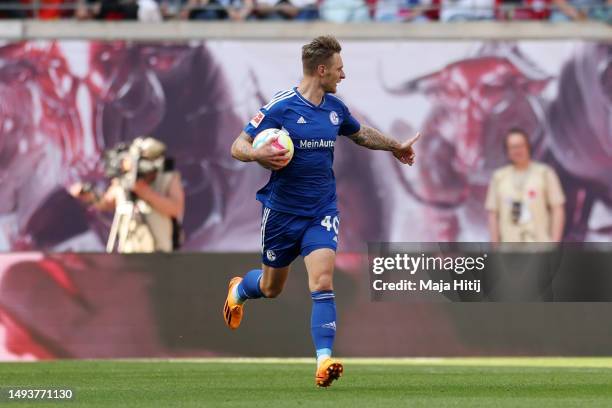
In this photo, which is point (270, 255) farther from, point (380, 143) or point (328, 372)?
point (328, 372)

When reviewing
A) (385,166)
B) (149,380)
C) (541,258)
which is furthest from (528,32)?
(149,380)

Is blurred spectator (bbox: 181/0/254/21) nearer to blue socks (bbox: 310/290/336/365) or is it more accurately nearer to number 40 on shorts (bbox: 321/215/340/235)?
number 40 on shorts (bbox: 321/215/340/235)

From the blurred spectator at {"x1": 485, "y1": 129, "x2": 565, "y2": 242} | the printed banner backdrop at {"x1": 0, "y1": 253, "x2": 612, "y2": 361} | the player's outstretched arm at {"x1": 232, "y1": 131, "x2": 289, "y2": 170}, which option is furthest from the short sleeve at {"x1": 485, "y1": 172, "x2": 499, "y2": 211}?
the player's outstretched arm at {"x1": 232, "y1": 131, "x2": 289, "y2": 170}

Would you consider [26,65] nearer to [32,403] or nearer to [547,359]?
[547,359]

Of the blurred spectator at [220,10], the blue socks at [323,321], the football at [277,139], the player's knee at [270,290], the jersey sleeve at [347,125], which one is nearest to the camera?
the blue socks at [323,321]

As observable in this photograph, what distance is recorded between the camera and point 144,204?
18.9 meters

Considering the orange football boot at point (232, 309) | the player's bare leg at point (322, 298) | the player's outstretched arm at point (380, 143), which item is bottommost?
the orange football boot at point (232, 309)

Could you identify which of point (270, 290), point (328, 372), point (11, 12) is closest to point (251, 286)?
Result: point (270, 290)

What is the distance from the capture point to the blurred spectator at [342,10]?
70.7 feet

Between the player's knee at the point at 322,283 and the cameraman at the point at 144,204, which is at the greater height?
the player's knee at the point at 322,283

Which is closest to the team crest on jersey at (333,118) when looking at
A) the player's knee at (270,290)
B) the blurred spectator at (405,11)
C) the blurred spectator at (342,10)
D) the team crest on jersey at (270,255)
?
the team crest on jersey at (270,255)

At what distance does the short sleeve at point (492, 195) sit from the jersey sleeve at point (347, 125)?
10.5m

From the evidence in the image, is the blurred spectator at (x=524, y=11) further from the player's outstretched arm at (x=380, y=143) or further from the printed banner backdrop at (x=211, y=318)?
the player's outstretched arm at (x=380, y=143)

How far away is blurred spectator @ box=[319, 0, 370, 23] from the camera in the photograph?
70.7ft
